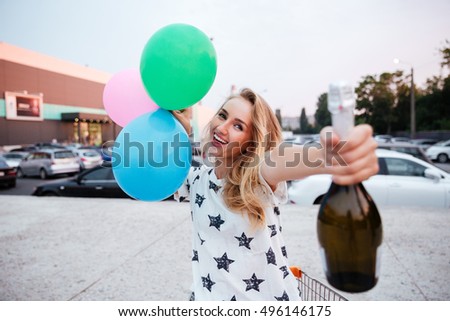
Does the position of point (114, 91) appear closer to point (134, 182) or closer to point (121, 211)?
point (134, 182)

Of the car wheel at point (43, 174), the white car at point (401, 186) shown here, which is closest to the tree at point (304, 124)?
the car wheel at point (43, 174)

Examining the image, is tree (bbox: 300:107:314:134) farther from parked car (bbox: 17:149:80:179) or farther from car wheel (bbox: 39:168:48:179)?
car wheel (bbox: 39:168:48:179)

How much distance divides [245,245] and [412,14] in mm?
2172

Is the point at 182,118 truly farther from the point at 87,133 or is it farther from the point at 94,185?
the point at 87,133

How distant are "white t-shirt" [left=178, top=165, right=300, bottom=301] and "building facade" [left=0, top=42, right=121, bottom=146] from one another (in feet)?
98.9

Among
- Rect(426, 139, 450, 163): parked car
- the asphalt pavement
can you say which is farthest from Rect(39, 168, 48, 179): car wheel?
Rect(426, 139, 450, 163): parked car

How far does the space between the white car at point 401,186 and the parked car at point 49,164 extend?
11.5 m

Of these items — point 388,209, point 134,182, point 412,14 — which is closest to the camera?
point 134,182

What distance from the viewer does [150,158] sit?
148 cm

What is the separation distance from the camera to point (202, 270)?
162 centimetres

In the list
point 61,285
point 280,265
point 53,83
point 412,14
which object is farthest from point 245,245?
point 53,83

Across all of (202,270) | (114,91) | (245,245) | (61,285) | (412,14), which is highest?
(412,14)

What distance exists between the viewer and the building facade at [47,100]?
2698 cm

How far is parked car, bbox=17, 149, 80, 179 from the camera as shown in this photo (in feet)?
46.8
